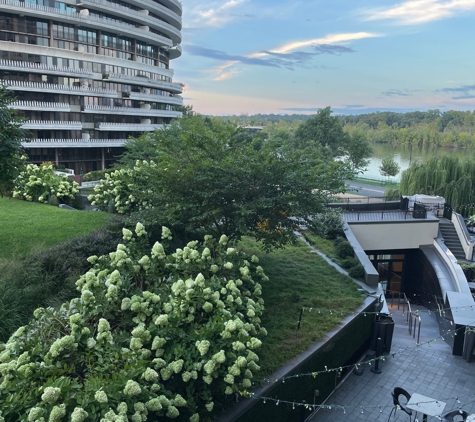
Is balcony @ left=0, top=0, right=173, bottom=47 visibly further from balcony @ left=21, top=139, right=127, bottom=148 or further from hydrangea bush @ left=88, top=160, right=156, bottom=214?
hydrangea bush @ left=88, top=160, right=156, bottom=214

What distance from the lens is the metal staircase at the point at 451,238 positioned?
66.7ft

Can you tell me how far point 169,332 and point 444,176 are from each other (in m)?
28.7

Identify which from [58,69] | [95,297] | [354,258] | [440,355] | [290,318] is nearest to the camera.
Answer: [95,297]

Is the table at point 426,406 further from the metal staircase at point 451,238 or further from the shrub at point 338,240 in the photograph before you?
the metal staircase at point 451,238

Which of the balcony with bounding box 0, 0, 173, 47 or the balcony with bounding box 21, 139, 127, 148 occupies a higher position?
the balcony with bounding box 0, 0, 173, 47

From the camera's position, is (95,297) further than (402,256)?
No

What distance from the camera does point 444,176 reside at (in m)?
29.5

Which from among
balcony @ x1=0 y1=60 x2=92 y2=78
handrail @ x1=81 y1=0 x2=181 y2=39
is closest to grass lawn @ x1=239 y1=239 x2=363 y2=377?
balcony @ x1=0 y1=60 x2=92 y2=78

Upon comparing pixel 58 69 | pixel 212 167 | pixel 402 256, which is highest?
pixel 58 69

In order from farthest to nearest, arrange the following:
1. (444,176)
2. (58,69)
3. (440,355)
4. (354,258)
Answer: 1. (58,69)
2. (444,176)
3. (354,258)
4. (440,355)

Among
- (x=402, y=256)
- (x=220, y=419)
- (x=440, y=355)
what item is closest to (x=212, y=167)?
(x=220, y=419)

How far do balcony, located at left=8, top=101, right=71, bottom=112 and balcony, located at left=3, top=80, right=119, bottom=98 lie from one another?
123 centimetres

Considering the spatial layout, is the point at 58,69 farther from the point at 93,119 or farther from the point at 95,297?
the point at 95,297

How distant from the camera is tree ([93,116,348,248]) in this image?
1062 cm
